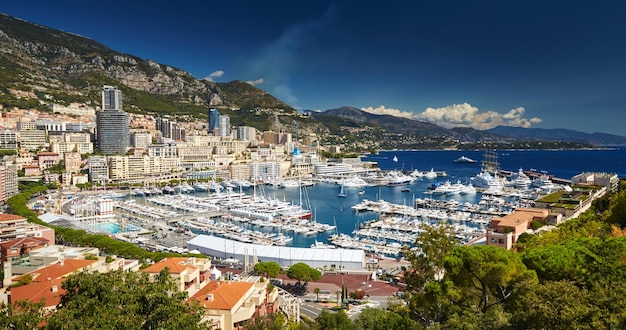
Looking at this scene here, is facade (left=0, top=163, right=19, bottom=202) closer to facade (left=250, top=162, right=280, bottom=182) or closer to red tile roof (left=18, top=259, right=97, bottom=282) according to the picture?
facade (left=250, top=162, right=280, bottom=182)

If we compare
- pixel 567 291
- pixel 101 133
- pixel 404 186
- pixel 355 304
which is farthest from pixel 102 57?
pixel 567 291

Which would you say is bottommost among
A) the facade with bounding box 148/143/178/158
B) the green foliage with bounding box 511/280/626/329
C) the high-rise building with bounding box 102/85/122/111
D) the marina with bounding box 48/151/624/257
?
the marina with bounding box 48/151/624/257

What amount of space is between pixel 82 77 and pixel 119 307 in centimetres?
9411

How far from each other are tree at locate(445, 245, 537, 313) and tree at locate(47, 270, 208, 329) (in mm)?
4799

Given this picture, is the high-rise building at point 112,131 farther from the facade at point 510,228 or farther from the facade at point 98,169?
the facade at point 510,228

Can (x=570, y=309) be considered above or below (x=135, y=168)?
above

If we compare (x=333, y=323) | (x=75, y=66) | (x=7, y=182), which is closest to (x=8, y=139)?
(x=7, y=182)

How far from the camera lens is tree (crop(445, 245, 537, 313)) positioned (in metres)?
7.57

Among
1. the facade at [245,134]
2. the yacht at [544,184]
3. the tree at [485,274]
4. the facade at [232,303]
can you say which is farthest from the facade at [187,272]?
the facade at [245,134]

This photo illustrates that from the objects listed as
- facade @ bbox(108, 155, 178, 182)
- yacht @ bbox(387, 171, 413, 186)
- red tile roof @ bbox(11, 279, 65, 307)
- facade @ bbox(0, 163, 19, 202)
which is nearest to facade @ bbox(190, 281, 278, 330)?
red tile roof @ bbox(11, 279, 65, 307)

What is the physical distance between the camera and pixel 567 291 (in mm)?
5930

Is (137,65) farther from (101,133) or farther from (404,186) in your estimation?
(404,186)

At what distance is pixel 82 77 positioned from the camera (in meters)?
86.3

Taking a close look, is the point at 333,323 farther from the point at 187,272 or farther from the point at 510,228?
the point at 510,228
